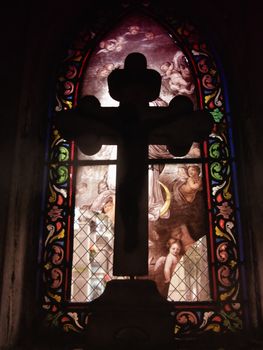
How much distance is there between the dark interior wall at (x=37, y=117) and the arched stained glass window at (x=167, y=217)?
120 millimetres

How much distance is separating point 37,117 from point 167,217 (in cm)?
142

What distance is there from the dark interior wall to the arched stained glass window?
0.12 metres

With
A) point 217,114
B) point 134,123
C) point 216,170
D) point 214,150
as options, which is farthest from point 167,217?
A: point 134,123

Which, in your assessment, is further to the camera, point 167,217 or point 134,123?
point 167,217

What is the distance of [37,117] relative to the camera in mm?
3973

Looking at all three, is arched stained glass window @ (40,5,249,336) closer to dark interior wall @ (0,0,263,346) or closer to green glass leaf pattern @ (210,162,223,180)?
green glass leaf pattern @ (210,162,223,180)

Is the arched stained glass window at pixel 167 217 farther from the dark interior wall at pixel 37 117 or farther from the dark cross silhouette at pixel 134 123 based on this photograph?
the dark cross silhouette at pixel 134 123

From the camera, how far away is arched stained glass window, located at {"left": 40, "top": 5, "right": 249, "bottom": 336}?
3396 mm

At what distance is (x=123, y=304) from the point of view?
202 centimetres

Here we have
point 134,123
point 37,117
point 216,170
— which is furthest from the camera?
point 37,117

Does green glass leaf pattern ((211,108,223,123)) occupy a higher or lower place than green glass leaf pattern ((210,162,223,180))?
higher

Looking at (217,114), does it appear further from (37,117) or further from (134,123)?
(134,123)

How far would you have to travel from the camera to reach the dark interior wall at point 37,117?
333 centimetres

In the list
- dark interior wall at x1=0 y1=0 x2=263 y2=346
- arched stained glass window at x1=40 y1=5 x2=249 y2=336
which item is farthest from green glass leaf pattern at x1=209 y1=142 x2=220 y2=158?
dark interior wall at x1=0 y1=0 x2=263 y2=346
